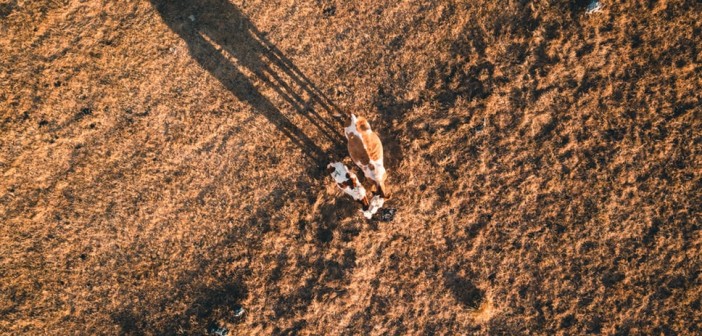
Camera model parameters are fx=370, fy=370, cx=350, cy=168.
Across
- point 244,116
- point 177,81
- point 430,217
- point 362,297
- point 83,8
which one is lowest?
point 362,297

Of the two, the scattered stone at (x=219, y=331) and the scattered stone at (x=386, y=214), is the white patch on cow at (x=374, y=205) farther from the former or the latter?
the scattered stone at (x=219, y=331)

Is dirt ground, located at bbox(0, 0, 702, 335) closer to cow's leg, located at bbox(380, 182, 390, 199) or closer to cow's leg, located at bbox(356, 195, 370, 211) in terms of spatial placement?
cow's leg, located at bbox(380, 182, 390, 199)

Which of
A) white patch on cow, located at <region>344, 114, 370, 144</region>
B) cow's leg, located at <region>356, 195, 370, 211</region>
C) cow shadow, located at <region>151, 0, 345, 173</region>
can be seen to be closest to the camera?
white patch on cow, located at <region>344, 114, 370, 144</region>

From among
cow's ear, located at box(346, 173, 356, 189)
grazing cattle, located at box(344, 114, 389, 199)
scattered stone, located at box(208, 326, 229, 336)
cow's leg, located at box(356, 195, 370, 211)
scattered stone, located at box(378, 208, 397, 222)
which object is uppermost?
→ grazing cattle, located at box(344, 114, 389, 199)

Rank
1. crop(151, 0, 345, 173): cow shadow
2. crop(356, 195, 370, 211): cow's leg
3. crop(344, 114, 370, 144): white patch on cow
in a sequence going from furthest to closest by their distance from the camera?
crop(151, 0, 345, 173): cow shadow
crop(356, 195, 370, 211): cow's leg
crop(344, 114, 370, 144): white patch on cow

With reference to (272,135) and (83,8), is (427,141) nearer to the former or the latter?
(272,135)

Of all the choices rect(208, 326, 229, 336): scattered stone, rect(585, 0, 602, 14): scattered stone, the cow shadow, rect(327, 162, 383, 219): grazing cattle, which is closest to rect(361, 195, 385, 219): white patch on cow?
rect(327, 162, 383, 219): grazing cattle

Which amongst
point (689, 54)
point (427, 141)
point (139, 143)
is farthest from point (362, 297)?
point (689, 54)

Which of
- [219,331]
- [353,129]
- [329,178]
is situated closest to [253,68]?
[353,129]
